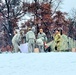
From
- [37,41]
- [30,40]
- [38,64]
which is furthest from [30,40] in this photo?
[38,64]

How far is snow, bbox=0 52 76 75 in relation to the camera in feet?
21.7

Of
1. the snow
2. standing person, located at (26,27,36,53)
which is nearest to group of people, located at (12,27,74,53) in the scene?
standing person, located at (26,27,36,53)

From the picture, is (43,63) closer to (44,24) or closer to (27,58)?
(27,58)

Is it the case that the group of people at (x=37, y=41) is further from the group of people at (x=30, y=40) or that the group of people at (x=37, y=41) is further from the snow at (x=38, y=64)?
the snow at (x=38, y=64)

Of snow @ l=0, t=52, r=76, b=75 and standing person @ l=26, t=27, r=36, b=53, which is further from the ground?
standing person @ l=26, t=27, r=36, b=53

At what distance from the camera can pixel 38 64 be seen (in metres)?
7.09

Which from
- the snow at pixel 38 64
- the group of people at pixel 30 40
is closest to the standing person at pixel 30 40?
the group of people at pixel 30 40

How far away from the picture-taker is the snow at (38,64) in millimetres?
6629

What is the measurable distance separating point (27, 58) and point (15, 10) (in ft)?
85.6

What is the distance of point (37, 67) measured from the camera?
6922 millimetres

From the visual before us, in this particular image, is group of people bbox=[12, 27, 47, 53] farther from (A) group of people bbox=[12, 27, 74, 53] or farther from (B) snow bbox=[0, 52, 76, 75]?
(B) snow bbox=[0, 52, 76, 75]

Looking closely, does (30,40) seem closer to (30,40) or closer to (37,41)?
Result: (30,40)

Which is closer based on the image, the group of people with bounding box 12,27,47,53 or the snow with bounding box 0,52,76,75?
the snow with bounding box 0,52,76,75

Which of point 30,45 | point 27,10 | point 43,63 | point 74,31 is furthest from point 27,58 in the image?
point 74,31
